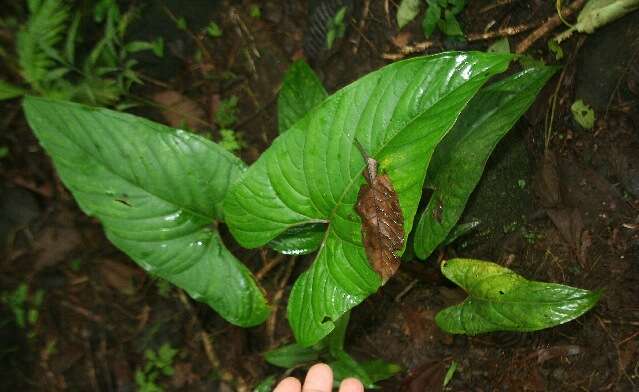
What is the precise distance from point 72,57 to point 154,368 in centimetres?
144

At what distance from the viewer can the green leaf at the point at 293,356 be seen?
1901 mm

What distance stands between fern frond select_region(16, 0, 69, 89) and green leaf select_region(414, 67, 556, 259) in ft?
5.38

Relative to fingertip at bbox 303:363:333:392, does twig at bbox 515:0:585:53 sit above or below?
above

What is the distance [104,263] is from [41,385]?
70 centimetres

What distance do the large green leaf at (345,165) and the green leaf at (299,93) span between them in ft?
1.45

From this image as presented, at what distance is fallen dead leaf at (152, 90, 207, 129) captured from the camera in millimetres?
2439

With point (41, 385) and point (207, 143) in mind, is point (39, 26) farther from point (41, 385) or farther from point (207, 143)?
point (41, 385)

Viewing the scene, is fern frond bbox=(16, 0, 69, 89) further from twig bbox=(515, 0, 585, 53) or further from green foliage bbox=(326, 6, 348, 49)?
twig bbox=(515, 0, 585, 53)

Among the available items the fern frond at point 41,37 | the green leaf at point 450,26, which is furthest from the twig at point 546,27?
the fern frond at point 41,37

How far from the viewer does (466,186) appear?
150 centimetres

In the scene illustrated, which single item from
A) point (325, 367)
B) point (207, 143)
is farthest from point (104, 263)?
point (325, 367)

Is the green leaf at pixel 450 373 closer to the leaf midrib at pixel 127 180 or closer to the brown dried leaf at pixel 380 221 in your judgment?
the brown dried leaf at pixel 380 221

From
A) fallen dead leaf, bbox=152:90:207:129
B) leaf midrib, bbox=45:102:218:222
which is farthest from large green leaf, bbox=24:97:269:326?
fallen dead leaf, bbox=152:90:207:129

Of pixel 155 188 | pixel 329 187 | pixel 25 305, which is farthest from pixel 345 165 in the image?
pixel 25 305
